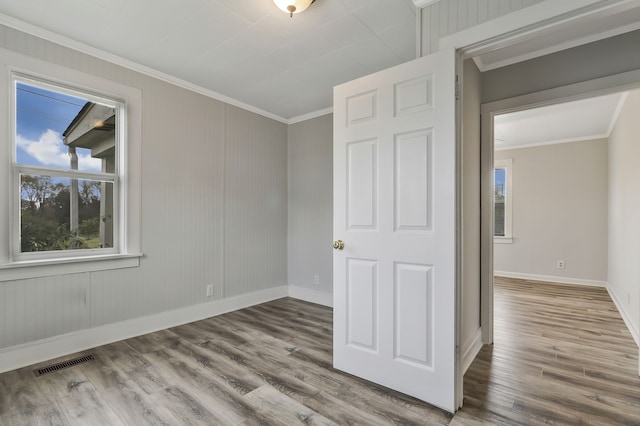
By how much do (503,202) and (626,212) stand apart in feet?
9.06

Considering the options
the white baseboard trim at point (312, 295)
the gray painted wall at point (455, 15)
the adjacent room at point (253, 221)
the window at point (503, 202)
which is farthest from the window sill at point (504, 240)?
the gray painted wall at point (455, 15)

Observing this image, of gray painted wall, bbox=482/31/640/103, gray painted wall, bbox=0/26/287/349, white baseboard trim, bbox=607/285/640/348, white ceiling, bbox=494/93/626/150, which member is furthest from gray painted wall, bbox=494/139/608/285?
gray painted wall, bbox=0/26/287/349

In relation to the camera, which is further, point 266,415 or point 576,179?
point 576,179

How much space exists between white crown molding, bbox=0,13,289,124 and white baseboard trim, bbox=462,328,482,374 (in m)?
3.64

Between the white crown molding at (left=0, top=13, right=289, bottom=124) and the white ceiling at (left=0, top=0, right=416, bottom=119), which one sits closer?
the white ceiling at (left=0, top=0, right=416, bottom=119)

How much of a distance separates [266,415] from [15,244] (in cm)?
236

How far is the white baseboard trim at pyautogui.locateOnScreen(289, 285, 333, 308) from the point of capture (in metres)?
4.11

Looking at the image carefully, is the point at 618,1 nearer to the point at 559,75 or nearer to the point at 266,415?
the point at 559,75

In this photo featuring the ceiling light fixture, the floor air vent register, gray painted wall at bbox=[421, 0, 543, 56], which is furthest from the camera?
the floor air vent register

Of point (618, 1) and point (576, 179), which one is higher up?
point (618, 1)

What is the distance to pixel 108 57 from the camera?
9.09 feet

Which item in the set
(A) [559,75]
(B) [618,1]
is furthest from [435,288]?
(A) [559,75]

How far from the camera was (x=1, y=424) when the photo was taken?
5.55 ft

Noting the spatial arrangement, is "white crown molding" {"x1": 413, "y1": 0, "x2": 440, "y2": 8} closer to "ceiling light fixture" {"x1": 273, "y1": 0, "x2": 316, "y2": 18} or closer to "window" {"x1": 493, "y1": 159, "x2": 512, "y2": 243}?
"ceiling light fixture" {"x1": 273, "y1": 0, "x2": 316, "y2": 18}
